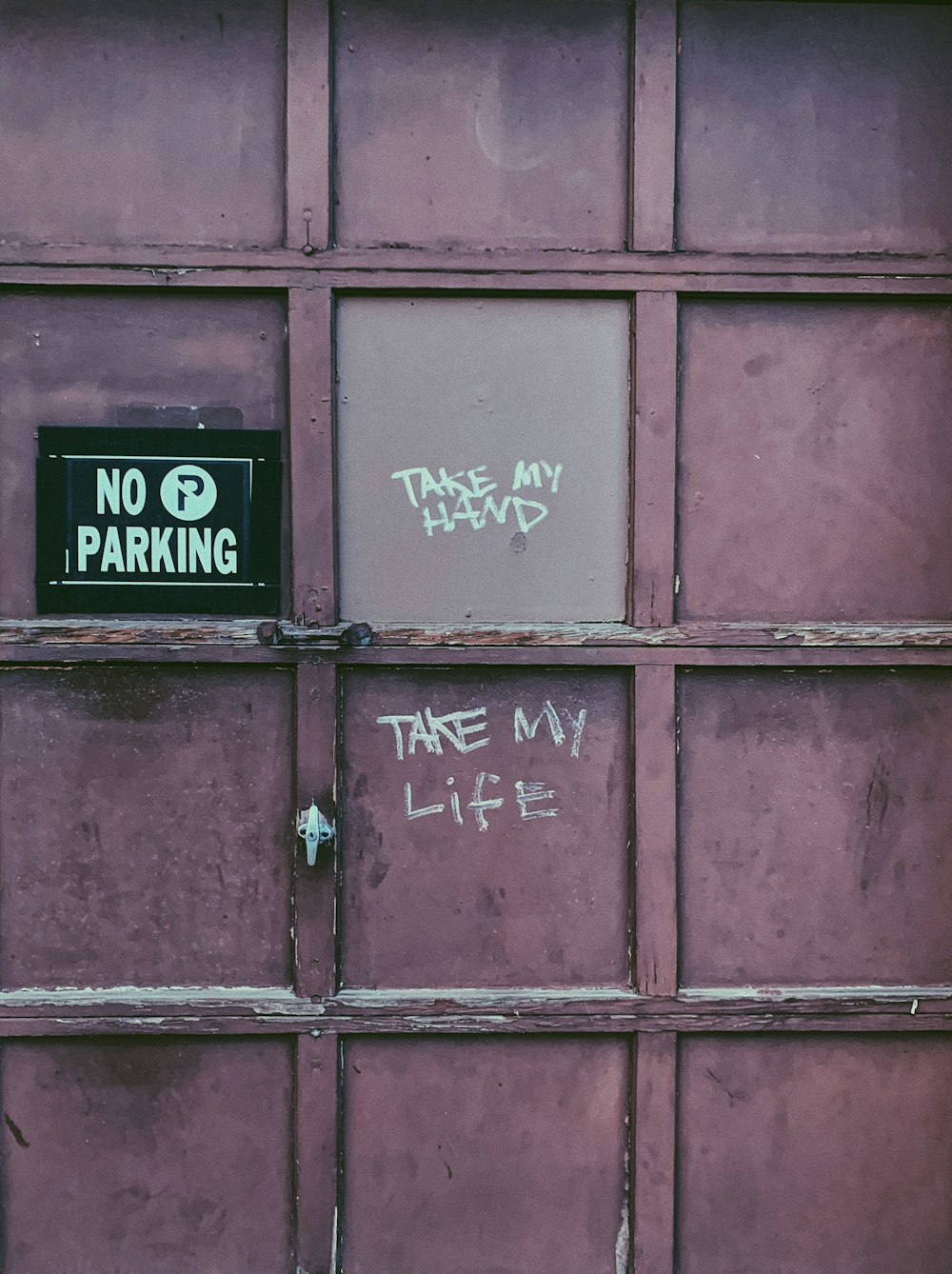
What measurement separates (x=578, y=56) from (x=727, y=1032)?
6.86ft

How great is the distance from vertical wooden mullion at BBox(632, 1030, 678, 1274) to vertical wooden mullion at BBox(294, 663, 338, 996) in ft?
2.28

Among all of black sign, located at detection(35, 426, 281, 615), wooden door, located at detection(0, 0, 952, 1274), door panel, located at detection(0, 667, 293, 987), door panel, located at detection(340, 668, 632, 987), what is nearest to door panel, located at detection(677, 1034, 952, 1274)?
wooden door, located at detection(0, 0, 952, 1274)

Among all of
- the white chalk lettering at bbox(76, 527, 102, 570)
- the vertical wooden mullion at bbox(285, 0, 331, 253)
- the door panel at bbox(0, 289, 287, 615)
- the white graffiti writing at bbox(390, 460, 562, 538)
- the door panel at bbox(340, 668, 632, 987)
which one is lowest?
the door panel at bbox(340, 668, 632, 987)

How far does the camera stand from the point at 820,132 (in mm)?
2160

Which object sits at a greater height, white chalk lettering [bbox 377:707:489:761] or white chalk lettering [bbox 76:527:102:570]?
white chalk lettering [bbox 76:527:102:570]

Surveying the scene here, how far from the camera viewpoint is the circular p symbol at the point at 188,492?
2133mm

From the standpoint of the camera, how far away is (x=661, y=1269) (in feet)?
7.12

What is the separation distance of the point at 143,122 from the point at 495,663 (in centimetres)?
134

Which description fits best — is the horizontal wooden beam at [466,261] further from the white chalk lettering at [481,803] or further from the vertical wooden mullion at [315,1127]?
the vertical wooden mullion at [315,1127]

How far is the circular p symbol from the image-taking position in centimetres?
213

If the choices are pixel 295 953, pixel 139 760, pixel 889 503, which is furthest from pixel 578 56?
pixel 295 953

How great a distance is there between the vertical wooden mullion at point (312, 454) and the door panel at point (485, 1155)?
974 mm

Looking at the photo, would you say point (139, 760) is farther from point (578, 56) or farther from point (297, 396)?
point (578, 56)

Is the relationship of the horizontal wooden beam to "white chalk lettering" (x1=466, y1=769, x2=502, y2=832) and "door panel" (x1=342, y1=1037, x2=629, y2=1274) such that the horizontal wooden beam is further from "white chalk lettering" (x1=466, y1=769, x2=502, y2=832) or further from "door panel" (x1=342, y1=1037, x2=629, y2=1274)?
"door panel" (x1=342, y1=1037, x2=629, y2=1274)
